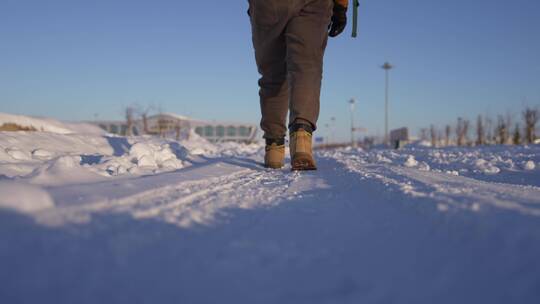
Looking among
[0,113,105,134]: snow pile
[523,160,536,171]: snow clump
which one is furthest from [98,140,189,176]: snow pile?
[0,113,105,134]: snow pile

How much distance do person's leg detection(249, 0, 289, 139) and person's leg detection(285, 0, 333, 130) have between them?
4.3 inches

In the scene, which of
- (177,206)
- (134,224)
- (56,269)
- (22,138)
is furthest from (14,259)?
(22,138)

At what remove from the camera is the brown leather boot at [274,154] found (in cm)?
243

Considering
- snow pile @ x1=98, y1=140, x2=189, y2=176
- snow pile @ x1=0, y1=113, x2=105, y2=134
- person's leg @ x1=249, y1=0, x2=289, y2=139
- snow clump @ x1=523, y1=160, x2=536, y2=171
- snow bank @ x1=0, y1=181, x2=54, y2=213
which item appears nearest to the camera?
snow bank @ x1=0, y1=181, x2=54, y2=213

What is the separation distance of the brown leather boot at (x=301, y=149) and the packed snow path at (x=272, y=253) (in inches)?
44.1

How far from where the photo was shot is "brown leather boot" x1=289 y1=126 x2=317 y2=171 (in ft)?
6.50

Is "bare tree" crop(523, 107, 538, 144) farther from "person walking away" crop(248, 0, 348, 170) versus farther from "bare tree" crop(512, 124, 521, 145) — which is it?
"person walking away" crop(248, 0, 348, 170)

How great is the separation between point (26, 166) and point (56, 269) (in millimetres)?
1220

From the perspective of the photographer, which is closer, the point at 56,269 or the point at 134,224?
the point at 56,269

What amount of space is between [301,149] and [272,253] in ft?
4.82

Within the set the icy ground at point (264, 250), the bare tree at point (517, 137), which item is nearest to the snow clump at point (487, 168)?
the icy ground at point (264, 250)

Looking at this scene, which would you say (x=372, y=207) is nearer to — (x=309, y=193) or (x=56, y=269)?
(x=309, y=193)

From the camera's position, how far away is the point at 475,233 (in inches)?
23.5

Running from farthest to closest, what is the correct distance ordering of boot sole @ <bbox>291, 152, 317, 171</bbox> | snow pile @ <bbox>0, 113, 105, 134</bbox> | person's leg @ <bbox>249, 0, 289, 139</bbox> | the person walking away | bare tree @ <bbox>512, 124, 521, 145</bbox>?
bare tree @ <bbox>512, 124, 521, 145</bbox>, snow pile @ <bbox>0, 113, 105, 134</bbox>, person's leg @ <bbox>249, 0, 289, 139</bbox>, the person walking away, boot sole @ <bbox>291, 152, 317, 171</bbox>
